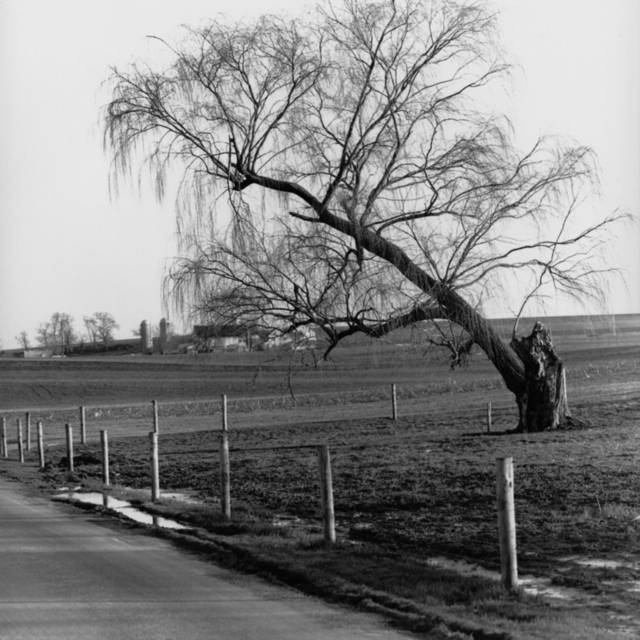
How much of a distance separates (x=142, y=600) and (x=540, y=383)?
58.2 ft

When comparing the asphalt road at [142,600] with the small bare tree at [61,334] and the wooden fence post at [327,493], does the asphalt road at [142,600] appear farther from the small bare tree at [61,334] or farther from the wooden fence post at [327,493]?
the small bare tree at [61,334]

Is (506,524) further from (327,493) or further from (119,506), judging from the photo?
(119,506)

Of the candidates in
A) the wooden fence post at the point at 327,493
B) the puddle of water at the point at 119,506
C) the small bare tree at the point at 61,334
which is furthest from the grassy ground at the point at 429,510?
the small bare tree at the point at 61,334

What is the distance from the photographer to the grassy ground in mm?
8070

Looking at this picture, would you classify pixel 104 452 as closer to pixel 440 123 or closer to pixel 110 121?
pixel 110 121

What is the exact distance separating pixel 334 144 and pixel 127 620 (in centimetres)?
1463

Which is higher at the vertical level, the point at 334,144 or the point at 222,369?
the point at 334,144

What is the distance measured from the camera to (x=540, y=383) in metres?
25.1

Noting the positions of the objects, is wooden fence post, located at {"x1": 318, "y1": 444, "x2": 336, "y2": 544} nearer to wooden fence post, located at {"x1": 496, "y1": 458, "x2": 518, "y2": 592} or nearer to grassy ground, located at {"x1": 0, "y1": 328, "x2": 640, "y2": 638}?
grassy ground, located at {"x1": 0, "y1": 328, "x2": 640, "y2": 638}

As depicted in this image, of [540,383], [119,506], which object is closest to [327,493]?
[119,506]

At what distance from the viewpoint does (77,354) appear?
10600cm

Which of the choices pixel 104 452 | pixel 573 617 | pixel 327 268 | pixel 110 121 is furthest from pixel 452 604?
pixel 110 121

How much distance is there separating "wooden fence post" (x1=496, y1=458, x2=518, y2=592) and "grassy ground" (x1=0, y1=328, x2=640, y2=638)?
0.73ft

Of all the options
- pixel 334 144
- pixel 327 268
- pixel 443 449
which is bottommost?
pixel 443 449
